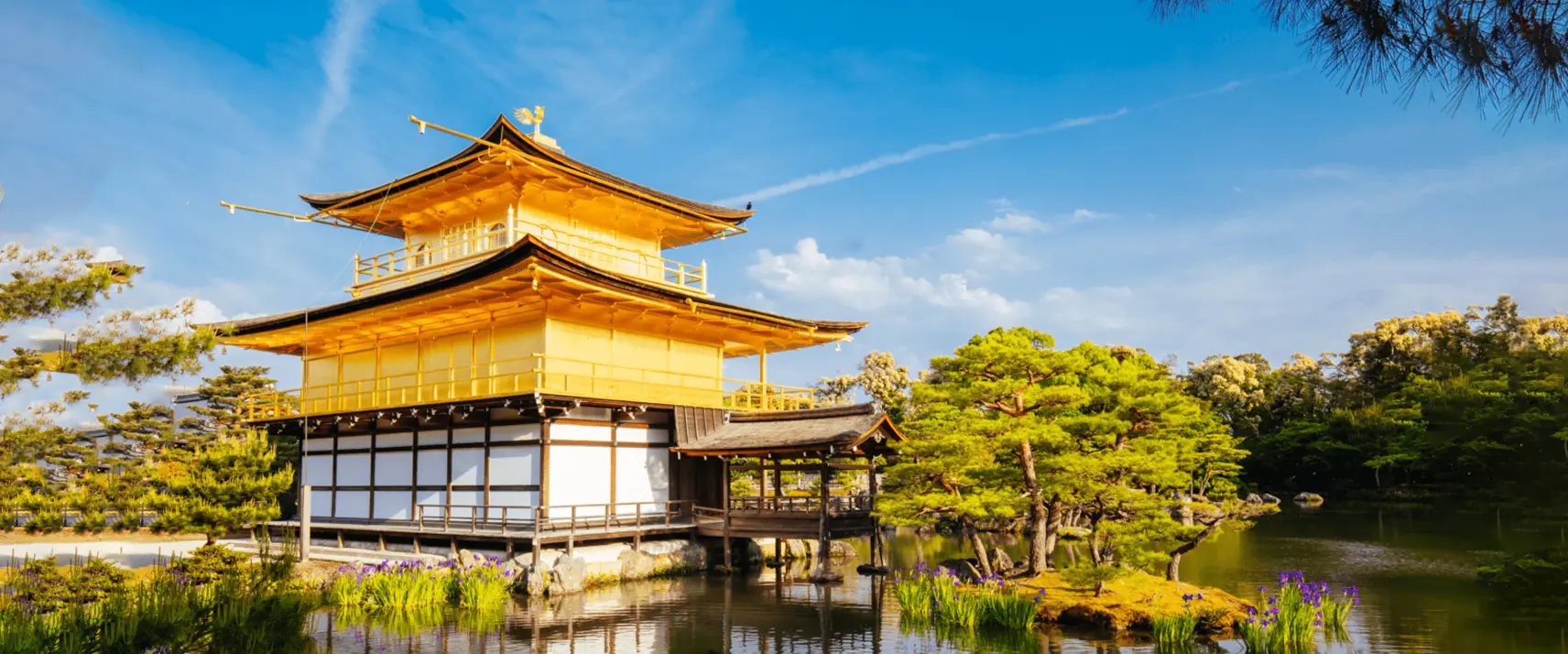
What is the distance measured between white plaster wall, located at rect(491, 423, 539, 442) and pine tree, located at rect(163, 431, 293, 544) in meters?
4.61

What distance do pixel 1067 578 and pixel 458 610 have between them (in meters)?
9.69

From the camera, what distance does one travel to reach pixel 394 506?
74.3 feet

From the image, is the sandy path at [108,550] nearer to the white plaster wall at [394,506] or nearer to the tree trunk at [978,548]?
the white plaster wall at [394,506]

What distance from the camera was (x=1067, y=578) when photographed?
14.6 metres

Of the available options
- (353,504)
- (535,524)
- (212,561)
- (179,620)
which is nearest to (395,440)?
(353,504)

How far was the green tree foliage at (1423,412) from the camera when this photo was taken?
36.1 metres

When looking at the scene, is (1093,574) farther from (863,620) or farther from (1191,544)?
(863,620)

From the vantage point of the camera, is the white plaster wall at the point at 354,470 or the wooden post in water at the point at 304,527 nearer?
the wooden post in water at the point at 304,527

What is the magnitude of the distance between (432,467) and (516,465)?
2888 millimetres

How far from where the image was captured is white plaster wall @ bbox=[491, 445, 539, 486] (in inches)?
786

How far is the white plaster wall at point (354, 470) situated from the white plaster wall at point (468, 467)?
11.6ft

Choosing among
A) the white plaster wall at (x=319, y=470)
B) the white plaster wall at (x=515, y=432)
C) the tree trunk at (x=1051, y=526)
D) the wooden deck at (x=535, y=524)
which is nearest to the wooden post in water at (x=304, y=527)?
the wooden deck at (x=535, y=524)

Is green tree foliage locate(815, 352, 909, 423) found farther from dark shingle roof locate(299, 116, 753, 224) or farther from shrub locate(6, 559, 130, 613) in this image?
shrub locate(6, 559, 130, 613)

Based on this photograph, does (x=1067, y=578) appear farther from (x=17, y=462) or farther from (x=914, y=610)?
(x=17, y=462)
